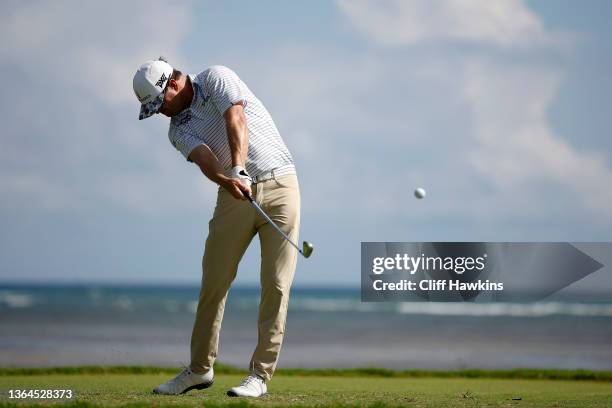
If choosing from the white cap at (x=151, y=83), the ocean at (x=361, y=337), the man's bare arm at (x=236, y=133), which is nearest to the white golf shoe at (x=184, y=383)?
the man's bare arm at (x=236, y=133)

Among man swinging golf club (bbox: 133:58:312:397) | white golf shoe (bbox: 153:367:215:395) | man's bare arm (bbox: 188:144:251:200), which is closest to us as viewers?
man's bare arm (bbox: 188:144:251:200)

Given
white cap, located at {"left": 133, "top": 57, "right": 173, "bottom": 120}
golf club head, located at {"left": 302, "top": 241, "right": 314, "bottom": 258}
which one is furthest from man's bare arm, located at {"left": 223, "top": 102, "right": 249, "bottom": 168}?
golf club head, located at {"left": 302, "top": 241, "right": 314, "bottom": 258}

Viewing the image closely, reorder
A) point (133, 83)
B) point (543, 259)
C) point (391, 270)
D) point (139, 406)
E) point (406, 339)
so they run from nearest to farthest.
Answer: point (139, 406) → point (133, 83) → point (391, 270) → point (543, 259) → point (406, 339)

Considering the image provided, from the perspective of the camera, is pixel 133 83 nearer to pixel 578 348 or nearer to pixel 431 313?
pixel 578 348

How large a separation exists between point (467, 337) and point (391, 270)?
11.1 meters

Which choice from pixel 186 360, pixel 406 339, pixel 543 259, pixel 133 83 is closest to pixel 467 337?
pixel 406 339

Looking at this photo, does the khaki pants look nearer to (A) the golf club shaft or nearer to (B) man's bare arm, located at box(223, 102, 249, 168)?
(A) the golf club shaft

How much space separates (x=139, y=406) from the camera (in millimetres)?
4094

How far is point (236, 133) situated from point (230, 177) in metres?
0.22

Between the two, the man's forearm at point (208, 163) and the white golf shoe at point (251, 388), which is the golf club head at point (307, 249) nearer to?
the man's forearm at point (208, 163)

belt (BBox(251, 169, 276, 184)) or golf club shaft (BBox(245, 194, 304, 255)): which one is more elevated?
belt (BBox(251, 169, 276, 184))

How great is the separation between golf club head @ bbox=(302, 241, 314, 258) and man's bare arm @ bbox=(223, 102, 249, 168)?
0.50 m

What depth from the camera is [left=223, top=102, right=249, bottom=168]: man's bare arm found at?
4438mm

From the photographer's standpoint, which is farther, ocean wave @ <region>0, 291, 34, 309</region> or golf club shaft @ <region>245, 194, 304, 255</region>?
ocean wave @ <region>0, 291, 34, 309</region>
